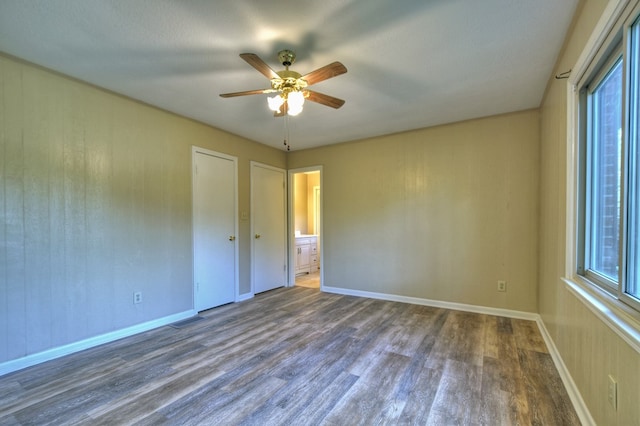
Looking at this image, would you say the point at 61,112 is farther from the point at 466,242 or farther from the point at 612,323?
the point at 466,242

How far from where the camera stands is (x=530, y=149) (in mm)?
3273

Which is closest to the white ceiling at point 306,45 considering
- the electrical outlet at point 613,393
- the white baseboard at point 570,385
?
the electrical outlet at point 613,393

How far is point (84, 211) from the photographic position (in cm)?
264

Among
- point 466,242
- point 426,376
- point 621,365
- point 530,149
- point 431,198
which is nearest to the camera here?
point 621,365

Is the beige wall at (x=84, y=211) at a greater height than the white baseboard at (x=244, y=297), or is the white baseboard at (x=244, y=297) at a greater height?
the beige wall at (x=84, y=211)

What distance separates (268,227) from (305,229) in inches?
91.0

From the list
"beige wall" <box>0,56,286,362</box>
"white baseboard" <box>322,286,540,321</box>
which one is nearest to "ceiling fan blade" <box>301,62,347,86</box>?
"beige wall" <box>0,56,286,362</box>

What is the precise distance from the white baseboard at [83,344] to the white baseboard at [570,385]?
367cm

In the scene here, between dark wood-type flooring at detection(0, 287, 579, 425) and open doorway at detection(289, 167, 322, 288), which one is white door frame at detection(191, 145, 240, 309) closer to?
dark wood-type flooring at detection(0, 287, 579, 425)

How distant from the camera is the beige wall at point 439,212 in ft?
11.0

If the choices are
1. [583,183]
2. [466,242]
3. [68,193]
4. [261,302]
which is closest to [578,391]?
[583,183]

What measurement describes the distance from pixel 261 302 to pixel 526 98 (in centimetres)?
413

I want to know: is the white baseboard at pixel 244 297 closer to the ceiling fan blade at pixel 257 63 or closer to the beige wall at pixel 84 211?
the beige wall at pixel 84 211

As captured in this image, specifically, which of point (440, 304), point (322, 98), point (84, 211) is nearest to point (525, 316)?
point (440, 304)
